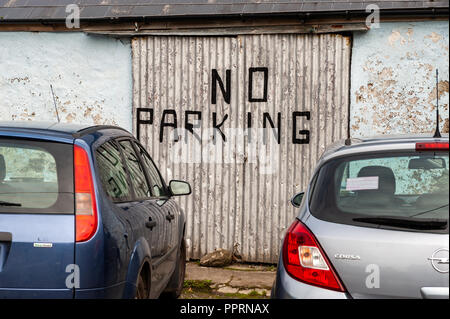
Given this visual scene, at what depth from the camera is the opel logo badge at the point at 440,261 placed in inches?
162

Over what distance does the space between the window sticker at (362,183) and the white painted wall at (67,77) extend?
6.37 m

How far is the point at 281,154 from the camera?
10.1m

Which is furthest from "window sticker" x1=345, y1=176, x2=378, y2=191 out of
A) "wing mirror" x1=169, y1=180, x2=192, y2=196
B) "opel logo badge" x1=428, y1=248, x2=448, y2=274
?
A: "wing mirror" x1=169, y1=180, x2=192, y2=196

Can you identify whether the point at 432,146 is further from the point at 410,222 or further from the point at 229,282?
the point at 229,282

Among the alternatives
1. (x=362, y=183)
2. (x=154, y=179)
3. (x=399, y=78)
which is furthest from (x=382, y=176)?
(x=399, y=78)

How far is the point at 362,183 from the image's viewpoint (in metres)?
4.58

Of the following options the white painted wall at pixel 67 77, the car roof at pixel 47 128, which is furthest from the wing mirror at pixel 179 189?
the white painted wall at pixel 67 77

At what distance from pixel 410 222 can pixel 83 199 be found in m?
2.09

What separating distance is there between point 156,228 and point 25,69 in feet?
18.8

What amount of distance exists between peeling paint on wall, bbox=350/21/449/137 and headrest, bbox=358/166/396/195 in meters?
5.11

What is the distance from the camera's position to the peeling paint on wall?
962 cm
